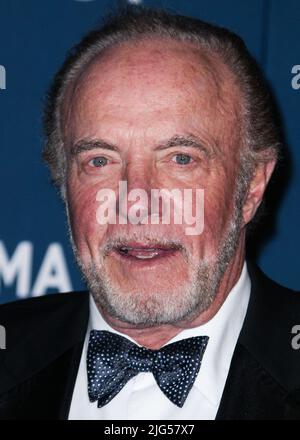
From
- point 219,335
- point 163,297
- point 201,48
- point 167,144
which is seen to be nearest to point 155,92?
point 167,144

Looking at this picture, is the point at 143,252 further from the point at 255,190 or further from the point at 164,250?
the point at 255,190

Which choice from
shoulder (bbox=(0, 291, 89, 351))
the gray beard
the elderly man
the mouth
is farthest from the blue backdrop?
the mouth

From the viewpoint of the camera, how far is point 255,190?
1.99 metres

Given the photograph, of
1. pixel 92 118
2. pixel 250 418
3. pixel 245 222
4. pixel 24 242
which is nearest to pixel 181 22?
pixel 92 118

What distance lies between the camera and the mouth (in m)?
1.74

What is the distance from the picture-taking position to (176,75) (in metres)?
1.81

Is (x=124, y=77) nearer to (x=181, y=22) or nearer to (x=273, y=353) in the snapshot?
(x=181, y=22)

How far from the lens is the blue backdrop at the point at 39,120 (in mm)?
2268

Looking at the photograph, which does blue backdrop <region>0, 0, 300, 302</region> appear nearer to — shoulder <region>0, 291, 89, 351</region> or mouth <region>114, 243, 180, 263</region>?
shoulder <region>0, 291, 89, 351</region>

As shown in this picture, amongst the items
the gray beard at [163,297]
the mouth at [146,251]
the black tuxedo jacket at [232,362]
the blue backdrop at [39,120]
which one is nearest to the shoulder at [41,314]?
the black tuxedo jacket at [232,362]

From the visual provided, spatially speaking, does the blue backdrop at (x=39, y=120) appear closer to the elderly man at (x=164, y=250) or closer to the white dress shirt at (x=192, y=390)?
the elderly man at (x=164, y=250)

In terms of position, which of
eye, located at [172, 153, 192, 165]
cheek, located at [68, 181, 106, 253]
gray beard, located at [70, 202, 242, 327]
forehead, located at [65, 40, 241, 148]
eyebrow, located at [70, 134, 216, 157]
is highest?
forehead, located at [65, 40, 241, 148]

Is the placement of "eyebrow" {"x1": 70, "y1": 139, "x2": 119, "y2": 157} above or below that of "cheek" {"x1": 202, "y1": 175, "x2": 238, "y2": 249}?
above
